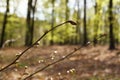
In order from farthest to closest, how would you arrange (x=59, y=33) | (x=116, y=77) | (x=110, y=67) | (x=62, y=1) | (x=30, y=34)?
1. (x=59, y=33)
2. (x=62, y=1)
3. (x=30, y=34)
4. (x=110, y=67)
5. (x=116, y=77)

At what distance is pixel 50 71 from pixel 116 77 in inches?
128

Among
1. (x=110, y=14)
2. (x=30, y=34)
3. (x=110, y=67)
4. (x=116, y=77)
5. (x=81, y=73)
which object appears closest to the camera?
(x=116, y=77)

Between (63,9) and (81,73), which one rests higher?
(63,9)

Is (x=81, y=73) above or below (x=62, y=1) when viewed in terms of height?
below

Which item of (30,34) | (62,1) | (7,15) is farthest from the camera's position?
(62,1)

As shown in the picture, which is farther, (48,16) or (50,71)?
(48,16)

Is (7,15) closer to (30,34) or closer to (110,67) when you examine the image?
(30,34)

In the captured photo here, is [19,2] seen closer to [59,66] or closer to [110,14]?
[110,14]

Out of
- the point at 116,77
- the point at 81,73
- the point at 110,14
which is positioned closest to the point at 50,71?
the point at 81,73

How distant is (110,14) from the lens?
28250mm

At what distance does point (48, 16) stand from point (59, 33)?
5.64 m

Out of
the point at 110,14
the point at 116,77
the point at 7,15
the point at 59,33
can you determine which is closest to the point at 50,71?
the point at 116,77

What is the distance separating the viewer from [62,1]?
167ft

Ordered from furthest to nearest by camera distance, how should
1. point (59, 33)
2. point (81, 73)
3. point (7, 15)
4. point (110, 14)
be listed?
point (59, 33)
point (7, 15)
point (110, 14)
point (81, 73)
